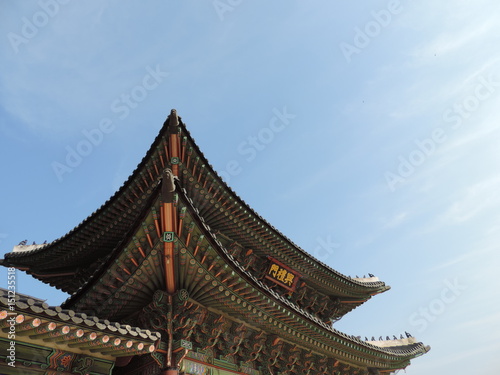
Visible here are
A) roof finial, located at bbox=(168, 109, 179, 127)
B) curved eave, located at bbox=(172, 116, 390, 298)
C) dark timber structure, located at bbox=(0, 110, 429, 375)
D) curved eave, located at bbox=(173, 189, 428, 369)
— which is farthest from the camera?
curved eave, located at bbox=(172, 116, 390, 298)

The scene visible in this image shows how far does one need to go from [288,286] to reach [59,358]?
1137 centimetres

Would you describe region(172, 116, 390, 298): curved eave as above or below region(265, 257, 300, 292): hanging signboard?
above

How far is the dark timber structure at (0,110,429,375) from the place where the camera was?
7.68 metres

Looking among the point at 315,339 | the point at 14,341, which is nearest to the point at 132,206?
the point at 14,341

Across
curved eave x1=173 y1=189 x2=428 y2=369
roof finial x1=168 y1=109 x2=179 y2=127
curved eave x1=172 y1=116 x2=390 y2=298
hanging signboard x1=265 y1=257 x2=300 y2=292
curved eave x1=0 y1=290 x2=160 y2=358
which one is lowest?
curved eave x1=0 y1=290 x2=160 y2=358

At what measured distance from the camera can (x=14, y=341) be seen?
6727 millimetres

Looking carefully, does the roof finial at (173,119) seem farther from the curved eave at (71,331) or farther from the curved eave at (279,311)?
the curved eave at (71,331)

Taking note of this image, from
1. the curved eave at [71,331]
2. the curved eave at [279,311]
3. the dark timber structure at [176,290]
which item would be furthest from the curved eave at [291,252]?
the curved eave at [71,331]

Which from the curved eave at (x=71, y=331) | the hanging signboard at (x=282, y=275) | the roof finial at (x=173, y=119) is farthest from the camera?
the hanging signboard at (x=282, y=275)

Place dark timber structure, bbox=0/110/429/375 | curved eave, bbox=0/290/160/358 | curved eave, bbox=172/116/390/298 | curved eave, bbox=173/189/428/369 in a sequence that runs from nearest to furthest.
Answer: curved eave, bbox=0/290/160/358, dark timber structure, bbox=0/110/429/375, curved eave, bbox=173/189/428/369, curved eave, bbox=172/116/390/298

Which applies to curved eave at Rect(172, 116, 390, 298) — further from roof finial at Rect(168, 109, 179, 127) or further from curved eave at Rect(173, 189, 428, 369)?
curved eave at Rect(173, 189, 428, 369)

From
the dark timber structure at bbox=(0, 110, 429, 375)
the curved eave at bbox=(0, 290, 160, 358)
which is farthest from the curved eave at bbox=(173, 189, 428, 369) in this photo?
the curved eave at bbox=(0, 290, 160, 358)

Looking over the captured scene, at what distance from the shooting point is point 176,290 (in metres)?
8.84

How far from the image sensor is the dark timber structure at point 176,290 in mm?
7676
